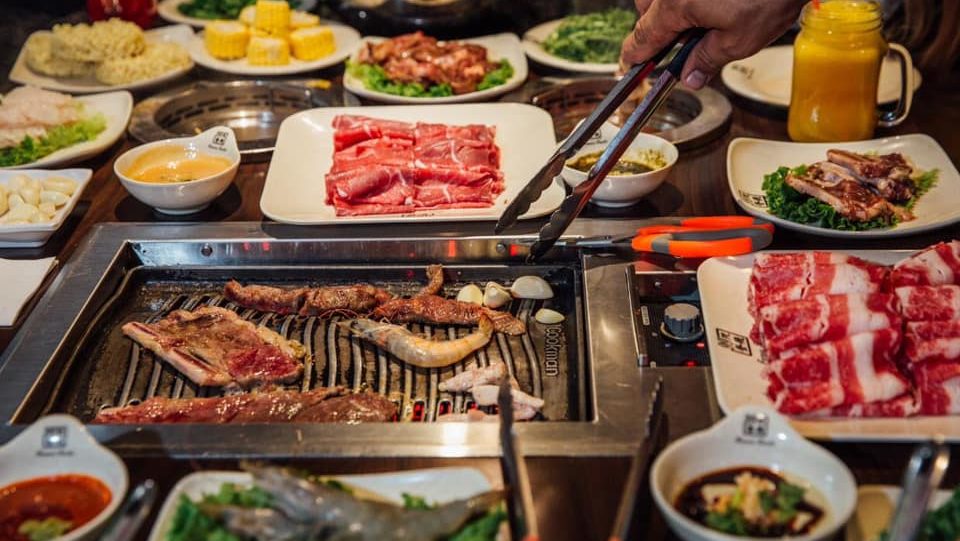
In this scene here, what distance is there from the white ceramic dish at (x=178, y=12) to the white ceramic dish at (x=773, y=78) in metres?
2.32

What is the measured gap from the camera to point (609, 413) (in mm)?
2191

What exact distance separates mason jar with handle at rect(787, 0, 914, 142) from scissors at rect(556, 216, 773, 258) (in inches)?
30.9

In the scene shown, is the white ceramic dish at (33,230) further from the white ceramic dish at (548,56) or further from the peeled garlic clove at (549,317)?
the white ceramic dish at (548,56)

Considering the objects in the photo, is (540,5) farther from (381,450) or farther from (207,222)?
(381,450)

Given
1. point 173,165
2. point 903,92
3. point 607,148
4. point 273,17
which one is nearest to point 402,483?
point 607,148

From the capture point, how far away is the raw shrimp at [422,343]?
2.55 metres

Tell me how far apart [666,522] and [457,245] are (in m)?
1.30

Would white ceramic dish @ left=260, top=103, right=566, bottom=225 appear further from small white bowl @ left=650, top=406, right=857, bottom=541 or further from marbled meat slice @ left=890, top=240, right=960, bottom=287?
small white bowl @ left=650, top=406, right=857, bottom=541

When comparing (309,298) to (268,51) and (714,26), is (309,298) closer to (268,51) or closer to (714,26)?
(714,26)

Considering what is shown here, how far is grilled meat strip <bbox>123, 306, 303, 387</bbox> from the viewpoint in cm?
250

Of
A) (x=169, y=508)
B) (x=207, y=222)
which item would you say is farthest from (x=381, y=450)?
(x=207, y=222)

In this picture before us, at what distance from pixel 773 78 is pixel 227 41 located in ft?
8.26

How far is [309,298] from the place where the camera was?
280cm

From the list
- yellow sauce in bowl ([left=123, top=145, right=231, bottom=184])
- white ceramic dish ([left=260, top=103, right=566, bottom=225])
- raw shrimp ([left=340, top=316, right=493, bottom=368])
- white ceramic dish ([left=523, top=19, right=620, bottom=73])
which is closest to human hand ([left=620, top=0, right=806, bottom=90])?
white ceramic dish ([left=260, top=103, right=566, bottom=225])
